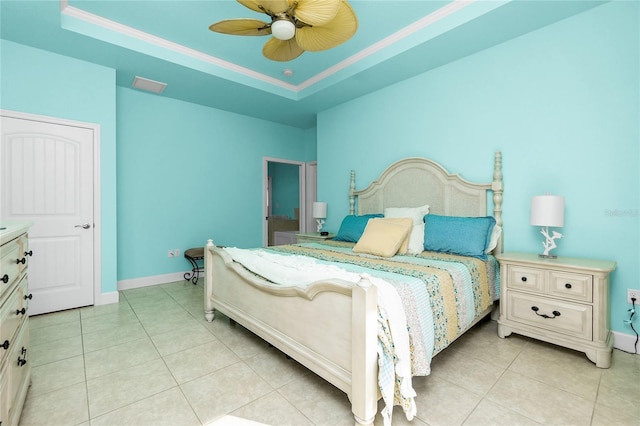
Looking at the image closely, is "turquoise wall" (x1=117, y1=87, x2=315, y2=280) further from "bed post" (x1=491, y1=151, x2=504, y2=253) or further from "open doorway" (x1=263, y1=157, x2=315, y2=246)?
"bed post" (x1=491, y1=151, x2=504, y2=253)

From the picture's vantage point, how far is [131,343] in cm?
235

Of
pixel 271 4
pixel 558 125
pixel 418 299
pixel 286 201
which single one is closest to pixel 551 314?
pixel 418 299

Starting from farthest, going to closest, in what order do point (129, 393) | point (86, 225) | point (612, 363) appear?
point (86, 225)
point (612, 363)
point (129, 393)

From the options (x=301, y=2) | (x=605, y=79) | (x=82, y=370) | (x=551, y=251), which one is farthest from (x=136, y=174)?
(x=605, y=79)

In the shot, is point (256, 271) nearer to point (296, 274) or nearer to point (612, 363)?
point (296, 274)

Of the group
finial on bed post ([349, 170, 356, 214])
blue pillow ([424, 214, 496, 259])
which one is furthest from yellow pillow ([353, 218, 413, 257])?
finial on bed post ([349, 170, 356, 214])

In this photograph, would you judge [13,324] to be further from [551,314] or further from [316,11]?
[551,314]

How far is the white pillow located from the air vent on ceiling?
3246mm

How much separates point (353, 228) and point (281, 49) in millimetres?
2033

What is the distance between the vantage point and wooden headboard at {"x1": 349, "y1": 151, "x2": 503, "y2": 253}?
294 cm

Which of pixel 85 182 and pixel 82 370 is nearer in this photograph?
pixel 82 370

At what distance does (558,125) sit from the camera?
255 centimetres

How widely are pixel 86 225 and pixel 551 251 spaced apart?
4600 millimetres

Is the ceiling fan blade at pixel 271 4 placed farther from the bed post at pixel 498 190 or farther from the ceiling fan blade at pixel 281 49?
the bed post at pixel 498 190
